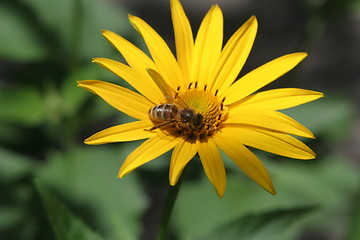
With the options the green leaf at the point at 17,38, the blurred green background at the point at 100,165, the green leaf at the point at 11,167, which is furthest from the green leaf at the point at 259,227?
the green leaf at the point at 17,38

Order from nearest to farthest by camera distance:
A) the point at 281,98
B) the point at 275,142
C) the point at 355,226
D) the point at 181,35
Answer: the point at 275,142 < the point at 281,98 < the point at 181,35 < the point at 355,226

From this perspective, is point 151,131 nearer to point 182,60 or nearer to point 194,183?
point 182,60

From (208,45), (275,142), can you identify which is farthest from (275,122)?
(208,45)

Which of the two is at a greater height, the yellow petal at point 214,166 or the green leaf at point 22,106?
the yellow petal at point 214,166

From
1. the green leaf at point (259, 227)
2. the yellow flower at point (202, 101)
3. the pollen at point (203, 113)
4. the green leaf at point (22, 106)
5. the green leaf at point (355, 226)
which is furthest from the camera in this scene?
the green leaf at point (22, 106)

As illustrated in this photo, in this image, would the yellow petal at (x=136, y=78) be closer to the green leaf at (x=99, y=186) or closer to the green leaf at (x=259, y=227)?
the green leaf at (x=259, y=227)

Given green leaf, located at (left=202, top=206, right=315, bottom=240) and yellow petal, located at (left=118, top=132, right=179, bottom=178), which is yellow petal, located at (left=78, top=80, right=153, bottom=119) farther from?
green leaf, located at (left=202, top=206, right=315, bottom=240)

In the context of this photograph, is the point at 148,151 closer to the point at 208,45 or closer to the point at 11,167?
the point at 208,45
